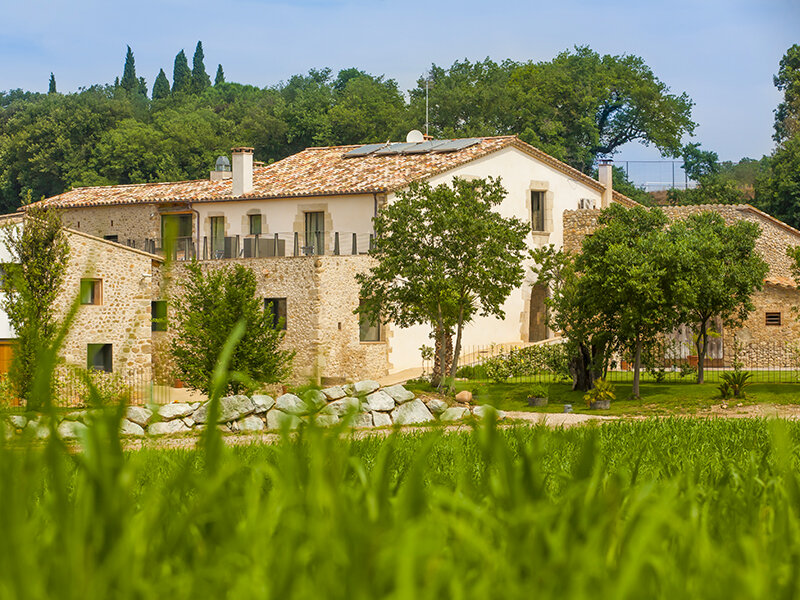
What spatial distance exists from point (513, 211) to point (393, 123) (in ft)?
86.4

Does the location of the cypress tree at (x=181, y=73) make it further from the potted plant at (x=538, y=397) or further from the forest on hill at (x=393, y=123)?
the potted plant at (x=538, y=397)

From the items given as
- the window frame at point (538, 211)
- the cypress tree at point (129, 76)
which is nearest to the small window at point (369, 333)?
the window frame at point (538, 211)

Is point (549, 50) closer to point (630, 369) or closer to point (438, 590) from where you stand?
point (630, 369)

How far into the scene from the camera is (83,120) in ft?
214

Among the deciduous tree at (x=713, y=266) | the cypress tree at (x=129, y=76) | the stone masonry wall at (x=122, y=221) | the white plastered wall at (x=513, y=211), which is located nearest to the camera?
the deciduous tree at (x=713, y=266)

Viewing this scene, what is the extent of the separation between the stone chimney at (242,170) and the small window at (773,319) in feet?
61.1

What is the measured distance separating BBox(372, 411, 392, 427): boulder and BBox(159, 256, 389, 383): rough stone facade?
10.5 m

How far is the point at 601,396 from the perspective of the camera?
71.7 feet

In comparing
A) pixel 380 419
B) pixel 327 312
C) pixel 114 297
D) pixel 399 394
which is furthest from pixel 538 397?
pixel 114 297

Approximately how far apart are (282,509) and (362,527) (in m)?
0.33

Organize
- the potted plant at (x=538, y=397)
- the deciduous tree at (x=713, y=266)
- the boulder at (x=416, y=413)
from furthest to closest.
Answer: the potted plant at (x=538, y=397), the deciduous tree at (x=713, y=266), the boulder at (x=416, y=413)

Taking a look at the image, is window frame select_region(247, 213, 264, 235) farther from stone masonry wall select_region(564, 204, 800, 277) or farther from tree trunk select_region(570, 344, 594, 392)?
tree trunk select_region(570, 344, 594, 392)

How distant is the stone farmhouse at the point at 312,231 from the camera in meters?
28.9

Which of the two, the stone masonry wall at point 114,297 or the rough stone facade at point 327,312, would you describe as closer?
the stone masonry wall at point 114,297
